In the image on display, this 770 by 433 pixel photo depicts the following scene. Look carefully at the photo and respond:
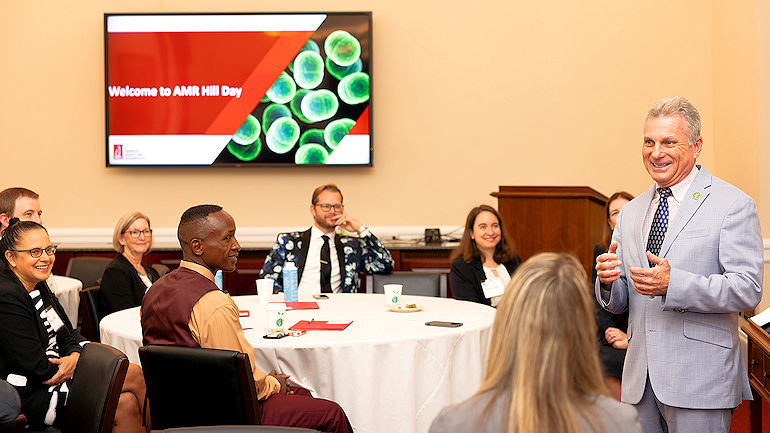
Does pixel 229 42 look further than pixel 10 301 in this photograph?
Yes

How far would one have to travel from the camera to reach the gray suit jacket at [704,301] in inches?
86.1

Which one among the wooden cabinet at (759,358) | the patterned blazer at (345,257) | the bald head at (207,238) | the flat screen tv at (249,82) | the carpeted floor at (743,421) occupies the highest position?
the flat screen tv at (249,82)

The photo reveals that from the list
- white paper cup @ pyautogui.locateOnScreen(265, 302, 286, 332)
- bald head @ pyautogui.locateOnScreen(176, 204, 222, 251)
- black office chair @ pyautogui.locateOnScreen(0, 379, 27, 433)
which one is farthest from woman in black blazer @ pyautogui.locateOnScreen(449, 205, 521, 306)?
black office chair @ pyautogui.locateOnScreen(0, 379, 27, 433)

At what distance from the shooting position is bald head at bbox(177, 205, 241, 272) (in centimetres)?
286

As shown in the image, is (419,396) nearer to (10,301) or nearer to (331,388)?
(331,388)

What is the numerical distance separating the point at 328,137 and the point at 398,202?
832mm

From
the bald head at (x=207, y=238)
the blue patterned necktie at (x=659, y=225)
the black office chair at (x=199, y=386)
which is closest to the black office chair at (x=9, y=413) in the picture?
the black office chair at (x=199, y=386)

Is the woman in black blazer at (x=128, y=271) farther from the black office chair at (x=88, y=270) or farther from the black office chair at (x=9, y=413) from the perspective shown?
the black office chair at (x=9, y=413)

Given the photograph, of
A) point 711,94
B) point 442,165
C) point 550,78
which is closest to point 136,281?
point 442,165

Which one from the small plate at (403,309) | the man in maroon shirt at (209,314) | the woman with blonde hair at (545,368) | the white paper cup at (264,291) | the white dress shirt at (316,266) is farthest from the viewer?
the white dress shirt at (316,266)

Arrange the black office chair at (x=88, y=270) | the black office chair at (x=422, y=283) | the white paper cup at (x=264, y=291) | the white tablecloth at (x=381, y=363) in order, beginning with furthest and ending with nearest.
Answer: the black office chair at (x=88, y=270)
the black office chair at (x=422, y=283)
the white paper cup at (x=264, y=291)
the white tablecloth at (x=381, y=363)

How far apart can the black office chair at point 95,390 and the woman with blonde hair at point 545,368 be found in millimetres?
1320

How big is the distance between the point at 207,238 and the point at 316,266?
7.37 feet

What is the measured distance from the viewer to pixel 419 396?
331 cm
